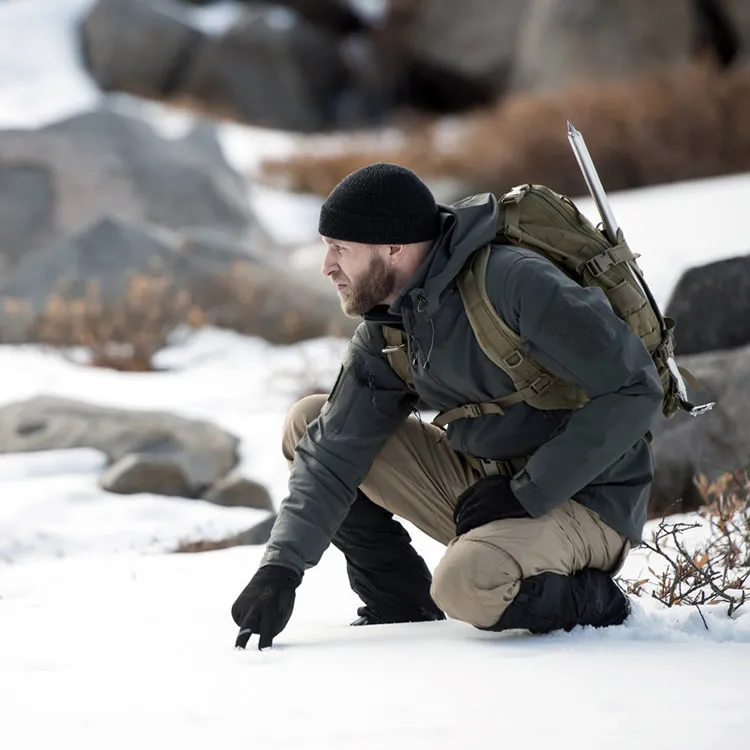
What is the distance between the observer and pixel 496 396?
2.82 m

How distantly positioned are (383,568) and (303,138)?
12.5 meters

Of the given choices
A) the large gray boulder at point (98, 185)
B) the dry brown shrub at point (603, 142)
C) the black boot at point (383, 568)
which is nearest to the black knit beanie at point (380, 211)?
the black boot at point (383, 568)

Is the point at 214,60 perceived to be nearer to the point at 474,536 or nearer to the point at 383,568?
the point at 383,568

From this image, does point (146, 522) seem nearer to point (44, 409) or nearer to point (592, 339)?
point (44, 409)

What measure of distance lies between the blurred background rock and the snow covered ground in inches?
75.1

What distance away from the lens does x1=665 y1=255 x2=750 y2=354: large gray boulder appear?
16.9ft

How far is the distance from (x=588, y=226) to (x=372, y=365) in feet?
1.92

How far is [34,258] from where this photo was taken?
28.3 feet

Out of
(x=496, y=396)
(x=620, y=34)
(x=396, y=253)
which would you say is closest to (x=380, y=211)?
(x=396, y=253)

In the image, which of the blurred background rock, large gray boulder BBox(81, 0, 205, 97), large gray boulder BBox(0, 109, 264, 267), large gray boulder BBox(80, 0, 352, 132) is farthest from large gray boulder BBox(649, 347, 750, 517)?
large gray boulder BBox(81, 0, 205, 97)

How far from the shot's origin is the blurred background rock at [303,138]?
7.98 metres

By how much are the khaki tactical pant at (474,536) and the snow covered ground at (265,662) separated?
11 centimetres

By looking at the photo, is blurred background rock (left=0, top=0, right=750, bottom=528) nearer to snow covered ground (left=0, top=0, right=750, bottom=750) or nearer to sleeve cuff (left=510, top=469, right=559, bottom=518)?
snow covered ground (left=0, top=0, right=750, bottom=750)

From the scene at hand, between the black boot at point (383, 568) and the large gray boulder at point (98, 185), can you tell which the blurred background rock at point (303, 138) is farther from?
the black boot at point (383, 568)
